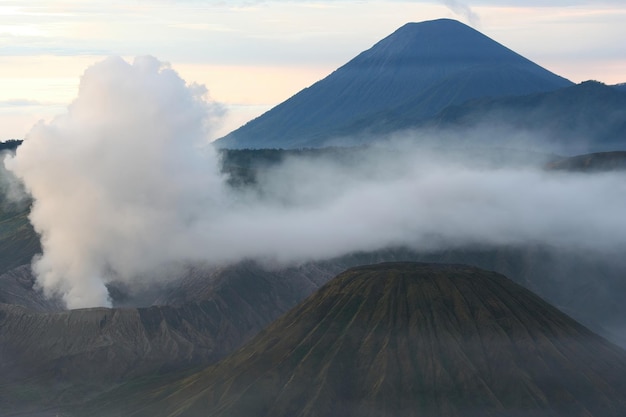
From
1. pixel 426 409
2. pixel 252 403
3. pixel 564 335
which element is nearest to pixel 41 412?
pixel 252 403

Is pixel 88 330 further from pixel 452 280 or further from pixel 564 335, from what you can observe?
pixel 564 335

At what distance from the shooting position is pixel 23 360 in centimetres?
17725

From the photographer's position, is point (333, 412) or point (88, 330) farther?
point (88, 330)

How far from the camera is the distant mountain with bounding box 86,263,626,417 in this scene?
467 ft

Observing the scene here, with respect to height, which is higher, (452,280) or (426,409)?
(452,280)

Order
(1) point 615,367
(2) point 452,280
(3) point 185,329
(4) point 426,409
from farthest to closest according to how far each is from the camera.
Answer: (3) point 185,329, (2) point 452,280, (1) point 615,367, (4) point 426,409

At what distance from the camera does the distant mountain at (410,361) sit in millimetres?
142250

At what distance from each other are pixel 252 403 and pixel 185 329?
141 feet

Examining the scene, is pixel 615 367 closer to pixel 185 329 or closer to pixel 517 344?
pixel 517 344

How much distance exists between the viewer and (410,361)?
148 m

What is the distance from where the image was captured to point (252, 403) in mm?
144375

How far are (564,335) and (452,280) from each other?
14725 millimetres

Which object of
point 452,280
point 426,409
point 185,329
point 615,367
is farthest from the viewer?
point 185,329

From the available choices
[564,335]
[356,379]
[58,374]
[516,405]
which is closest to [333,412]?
[356,379]
